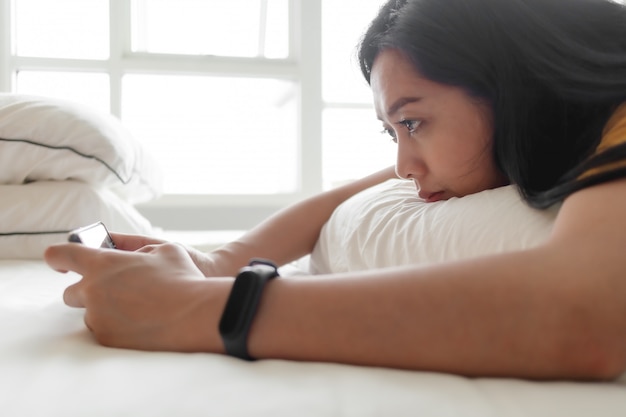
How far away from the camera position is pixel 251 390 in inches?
14.9

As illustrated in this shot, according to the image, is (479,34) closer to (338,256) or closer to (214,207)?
(338,256)

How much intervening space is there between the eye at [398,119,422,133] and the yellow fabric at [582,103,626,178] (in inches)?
9.3

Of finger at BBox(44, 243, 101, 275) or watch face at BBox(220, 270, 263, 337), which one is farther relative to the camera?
finger at BBox(44, 243, 101, 275)

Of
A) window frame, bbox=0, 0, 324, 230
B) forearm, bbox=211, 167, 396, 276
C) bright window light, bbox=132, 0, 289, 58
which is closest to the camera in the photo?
forearm, bbox=211, 167, 396, 276

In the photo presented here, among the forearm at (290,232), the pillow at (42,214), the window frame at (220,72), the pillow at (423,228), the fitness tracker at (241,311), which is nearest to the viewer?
the fitness tracker at (241,311)

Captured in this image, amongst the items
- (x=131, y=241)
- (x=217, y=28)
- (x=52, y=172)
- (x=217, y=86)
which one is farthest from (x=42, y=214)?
(x=217, y=28)

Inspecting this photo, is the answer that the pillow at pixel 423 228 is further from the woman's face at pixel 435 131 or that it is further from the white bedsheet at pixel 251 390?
the white bedsheet at pixel 251 390

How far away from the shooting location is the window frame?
252cm

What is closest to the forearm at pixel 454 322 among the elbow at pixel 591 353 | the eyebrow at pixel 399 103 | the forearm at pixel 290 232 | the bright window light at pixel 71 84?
the elbow at pixel 591 353

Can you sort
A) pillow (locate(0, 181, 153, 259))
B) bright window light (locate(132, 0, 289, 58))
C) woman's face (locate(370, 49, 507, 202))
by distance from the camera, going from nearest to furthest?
1. woman's face (locate(370, 49, 507, 202))
2. pillow (locate(0, 181, 153, 259))
3. bright window light (locate(132, 0, 289, 58))

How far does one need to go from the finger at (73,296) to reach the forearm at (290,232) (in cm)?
30

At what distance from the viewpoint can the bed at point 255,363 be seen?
0.36 meters

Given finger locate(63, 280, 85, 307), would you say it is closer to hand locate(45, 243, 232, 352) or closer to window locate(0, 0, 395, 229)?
hand locate(45, 243, 232, 352)

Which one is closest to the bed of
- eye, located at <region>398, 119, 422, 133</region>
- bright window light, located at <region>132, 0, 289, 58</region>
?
eye, located at <region>398, 119, 422, 133</region>
